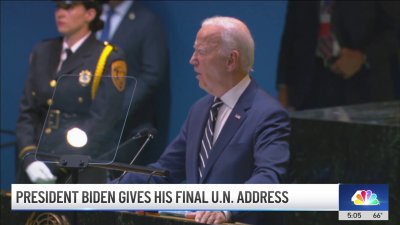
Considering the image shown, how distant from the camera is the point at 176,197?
3.82 m

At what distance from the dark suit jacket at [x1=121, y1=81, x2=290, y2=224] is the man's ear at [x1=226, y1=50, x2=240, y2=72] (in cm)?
12

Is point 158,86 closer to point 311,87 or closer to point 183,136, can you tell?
point 311,87

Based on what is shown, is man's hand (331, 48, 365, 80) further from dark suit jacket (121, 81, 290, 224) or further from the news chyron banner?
the news chyron banner

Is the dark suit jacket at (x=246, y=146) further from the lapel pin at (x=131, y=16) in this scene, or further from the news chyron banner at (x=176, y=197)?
the lapel pin at (x=131, y=16)

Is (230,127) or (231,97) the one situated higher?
(231,97)

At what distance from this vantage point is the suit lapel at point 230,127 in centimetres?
461

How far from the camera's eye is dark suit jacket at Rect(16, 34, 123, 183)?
4228mm

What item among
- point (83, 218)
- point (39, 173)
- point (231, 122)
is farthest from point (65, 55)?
point (83, 218)

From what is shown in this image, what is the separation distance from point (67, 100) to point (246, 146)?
70 cm

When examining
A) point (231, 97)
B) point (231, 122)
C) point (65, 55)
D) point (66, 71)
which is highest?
point (65, 55)

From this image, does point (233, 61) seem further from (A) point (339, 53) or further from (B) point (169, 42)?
(B) point (169, 42)

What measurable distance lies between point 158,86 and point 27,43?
36.2 inches

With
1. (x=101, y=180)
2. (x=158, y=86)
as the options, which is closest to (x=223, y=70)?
(x=101, y=180)

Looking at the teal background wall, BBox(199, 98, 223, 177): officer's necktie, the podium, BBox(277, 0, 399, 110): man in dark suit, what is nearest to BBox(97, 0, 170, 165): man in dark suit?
the teal background wall
